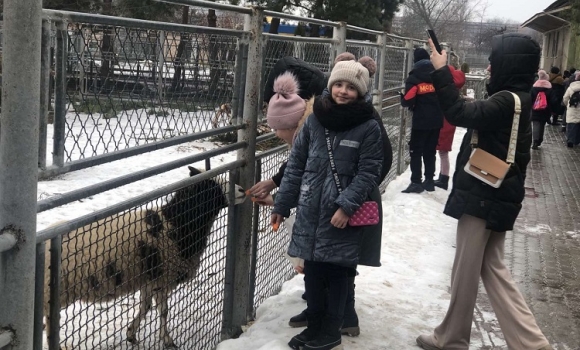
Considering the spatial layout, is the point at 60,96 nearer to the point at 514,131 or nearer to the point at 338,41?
the point at 514,131

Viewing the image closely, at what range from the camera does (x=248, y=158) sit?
14.3ft

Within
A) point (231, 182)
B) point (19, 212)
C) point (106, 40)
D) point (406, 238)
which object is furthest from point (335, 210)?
point (406, 238)

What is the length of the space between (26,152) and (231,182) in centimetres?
212

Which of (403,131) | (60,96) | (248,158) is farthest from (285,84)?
(403,131)

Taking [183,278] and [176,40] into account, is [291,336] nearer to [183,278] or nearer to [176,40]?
[183,278]

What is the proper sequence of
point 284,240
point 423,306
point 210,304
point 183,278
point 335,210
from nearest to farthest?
point 335,210
point 183,278
point 210,304
point 423,306
point 284,240

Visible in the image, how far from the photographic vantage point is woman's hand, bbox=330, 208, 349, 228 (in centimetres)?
366

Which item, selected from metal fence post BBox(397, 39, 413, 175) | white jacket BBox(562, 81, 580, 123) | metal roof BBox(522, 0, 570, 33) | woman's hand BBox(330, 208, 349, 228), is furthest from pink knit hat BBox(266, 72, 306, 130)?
metal roof BBox(522, 0, 570, 33)

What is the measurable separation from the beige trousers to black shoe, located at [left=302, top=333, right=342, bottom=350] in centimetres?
71

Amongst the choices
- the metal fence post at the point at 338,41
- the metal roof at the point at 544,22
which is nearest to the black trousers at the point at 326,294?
the metal fence post at the point at 338,41

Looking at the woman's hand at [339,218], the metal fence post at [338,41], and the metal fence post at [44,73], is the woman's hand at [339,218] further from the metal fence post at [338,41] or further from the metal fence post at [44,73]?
the metal fence post at [338,41]

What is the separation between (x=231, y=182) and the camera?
4273mm

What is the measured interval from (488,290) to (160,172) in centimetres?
205

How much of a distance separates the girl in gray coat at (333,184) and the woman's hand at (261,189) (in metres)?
0.31
